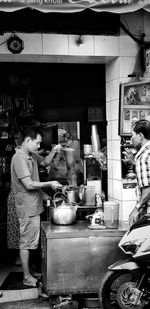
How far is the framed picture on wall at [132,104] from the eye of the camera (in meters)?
6.43

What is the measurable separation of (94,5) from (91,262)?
112 inches

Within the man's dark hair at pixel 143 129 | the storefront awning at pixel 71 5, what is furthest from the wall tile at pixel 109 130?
the storefront awning at pixel 71 5

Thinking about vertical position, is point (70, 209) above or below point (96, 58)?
below

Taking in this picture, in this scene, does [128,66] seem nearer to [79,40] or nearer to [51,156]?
[79,40]

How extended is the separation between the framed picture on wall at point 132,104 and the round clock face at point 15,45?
4.54 feet

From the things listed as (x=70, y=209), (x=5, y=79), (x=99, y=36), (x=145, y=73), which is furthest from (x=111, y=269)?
(x=5, y=79)

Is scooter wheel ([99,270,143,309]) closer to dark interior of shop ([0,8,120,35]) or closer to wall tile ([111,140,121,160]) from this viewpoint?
wall tile ([111,140,121,160])

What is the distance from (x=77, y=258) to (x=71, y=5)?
2.79 meters

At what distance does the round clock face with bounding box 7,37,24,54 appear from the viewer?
6145 millimetres

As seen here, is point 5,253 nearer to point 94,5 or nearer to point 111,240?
point 111,240

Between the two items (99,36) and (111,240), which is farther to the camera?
(99,36)

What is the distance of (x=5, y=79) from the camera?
8.23m

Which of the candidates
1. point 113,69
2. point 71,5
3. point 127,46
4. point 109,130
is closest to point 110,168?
point 109,130

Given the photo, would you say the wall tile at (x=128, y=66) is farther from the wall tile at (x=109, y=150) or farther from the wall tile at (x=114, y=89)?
the wall tile at (x=109, y=150)
